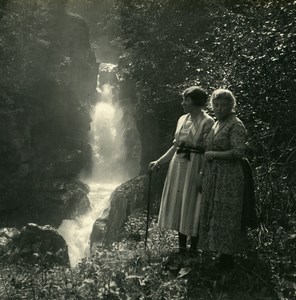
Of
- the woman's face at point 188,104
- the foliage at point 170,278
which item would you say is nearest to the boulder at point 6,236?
the foliage at point 170,278

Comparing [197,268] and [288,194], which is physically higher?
[288,194]

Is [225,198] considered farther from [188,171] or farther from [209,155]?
[188,171]

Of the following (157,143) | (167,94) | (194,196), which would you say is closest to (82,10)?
(157,143)

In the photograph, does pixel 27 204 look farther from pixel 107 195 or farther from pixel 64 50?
pixel 64 50

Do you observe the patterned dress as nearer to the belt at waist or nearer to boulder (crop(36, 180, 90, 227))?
the belt at waist

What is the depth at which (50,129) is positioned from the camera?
2803cm

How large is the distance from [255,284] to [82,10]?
41298 mm

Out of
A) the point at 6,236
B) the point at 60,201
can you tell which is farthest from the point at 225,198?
the point at 60,201

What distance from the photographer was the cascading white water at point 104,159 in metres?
23.1

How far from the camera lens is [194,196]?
4949mm

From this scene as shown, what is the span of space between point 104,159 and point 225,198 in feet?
77.6

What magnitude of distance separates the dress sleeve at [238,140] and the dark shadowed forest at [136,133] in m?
1.37

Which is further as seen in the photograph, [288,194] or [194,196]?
[288,194]

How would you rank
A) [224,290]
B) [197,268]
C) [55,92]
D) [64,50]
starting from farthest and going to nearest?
[64,50] < [55,92] < [197,268] < [224,290]
